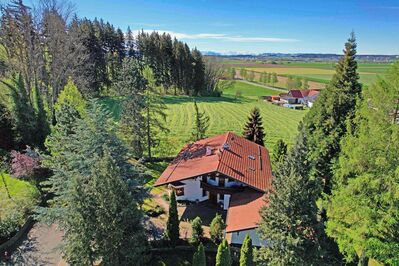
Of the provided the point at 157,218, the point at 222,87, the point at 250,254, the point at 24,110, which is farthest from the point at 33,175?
the point at 222,87

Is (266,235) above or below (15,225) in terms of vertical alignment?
above

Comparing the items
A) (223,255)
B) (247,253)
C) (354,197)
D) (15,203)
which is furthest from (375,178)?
(15,203)

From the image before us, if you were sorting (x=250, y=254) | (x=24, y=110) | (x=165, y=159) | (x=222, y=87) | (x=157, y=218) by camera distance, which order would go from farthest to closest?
(x=222, y=87)
(x=165, y=159)
(x=24, y=110)
(x=157, y=218)
(x=250, y=254)

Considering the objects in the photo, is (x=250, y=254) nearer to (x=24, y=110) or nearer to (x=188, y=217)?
(x=188, y=217)

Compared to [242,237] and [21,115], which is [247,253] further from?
[21,115]

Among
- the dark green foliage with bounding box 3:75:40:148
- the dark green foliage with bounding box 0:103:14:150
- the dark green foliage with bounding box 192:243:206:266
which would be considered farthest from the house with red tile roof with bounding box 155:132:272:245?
the dark green foliage with bounding box 0:103:14:150

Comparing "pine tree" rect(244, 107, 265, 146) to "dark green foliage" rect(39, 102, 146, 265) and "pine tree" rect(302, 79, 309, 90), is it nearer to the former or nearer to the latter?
"dark green foliage" rect(39, 102, 146, 265)

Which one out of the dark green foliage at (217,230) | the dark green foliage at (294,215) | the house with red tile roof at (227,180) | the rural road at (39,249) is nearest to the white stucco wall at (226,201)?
the house with red tile roof at (227,180)
